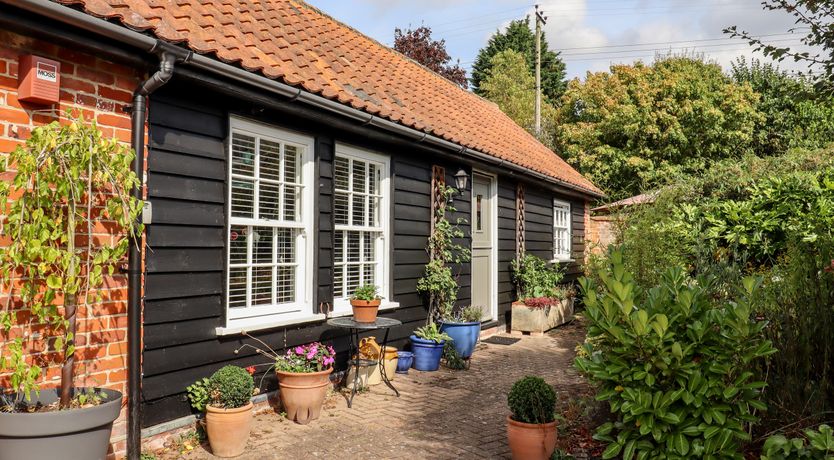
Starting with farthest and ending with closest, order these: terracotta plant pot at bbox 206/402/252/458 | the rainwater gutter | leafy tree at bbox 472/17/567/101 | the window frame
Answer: leafy tree at bbox 472/17/567/101
the window frame
terracotta plant pot at bbox 206/402/252/458
the rainwater gutter

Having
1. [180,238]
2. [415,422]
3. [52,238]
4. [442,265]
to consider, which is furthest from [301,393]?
[442,265]

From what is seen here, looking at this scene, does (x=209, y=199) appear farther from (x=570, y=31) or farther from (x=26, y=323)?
(x=570, y=31)

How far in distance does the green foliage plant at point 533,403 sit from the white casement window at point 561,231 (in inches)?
352

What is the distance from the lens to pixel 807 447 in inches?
116

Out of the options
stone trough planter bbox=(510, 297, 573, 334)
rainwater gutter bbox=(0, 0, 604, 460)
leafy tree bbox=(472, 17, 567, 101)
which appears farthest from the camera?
leafy tree bbox=(472, 17, 567, 101)

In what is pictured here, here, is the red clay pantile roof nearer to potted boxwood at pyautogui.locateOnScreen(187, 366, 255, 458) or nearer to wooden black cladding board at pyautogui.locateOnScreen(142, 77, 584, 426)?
wooden black cladding board at pyautogui.locateOnScreen(142, 77, 584, 426)

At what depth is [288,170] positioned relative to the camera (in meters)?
5.60

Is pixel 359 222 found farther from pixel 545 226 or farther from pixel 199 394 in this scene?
pixel 545 226

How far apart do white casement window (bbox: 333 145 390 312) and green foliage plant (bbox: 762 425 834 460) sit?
4.17 m

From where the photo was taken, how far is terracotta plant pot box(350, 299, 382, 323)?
570 cm

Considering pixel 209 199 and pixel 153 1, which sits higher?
pixel 153 1

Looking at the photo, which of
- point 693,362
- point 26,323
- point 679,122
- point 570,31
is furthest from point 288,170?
point 570,31

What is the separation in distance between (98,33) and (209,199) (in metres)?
1.48

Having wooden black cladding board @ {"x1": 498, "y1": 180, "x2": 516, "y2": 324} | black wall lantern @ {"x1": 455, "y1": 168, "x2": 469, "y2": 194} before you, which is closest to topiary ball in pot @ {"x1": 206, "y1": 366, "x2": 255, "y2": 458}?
black wall lantern @ {"x1": 455, "y1": 168, "x2": 469, "y2": 194}
